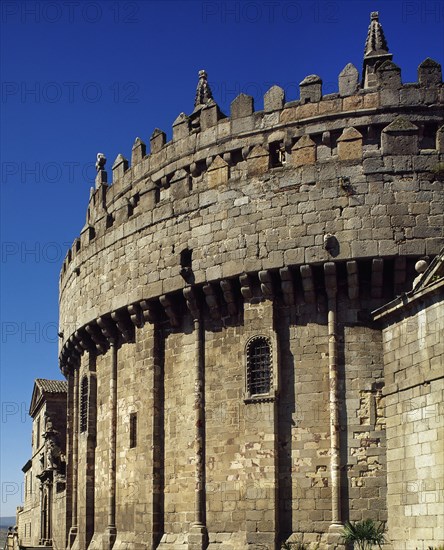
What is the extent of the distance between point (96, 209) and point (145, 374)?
7.00 m

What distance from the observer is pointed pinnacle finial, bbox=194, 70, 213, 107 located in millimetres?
31719

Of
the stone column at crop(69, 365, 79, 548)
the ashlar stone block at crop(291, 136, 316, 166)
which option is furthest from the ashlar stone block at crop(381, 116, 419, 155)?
the stone column at crop(69, 365, 79, 548)

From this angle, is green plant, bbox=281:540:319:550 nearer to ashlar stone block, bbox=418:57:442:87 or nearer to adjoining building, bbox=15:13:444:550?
adjoining building, bbox=15:13:444:550

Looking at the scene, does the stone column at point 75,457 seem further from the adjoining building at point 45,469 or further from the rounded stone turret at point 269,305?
the rounded stone turret at point 269,305

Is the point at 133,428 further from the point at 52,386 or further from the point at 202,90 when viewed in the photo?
the point at 52,386

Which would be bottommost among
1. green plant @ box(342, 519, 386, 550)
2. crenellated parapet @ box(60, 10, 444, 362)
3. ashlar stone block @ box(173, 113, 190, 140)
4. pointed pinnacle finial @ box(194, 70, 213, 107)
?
green plant @ box(342, 519, 386, 550)

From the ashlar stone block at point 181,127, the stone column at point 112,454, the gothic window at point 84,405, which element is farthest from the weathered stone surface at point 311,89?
the gothic window at point 84,405

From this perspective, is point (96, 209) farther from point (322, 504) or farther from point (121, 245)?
point (322, 504)

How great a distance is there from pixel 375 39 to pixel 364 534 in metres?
14.8

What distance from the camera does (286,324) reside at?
872 inches

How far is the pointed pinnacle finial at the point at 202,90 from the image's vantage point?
31.7m

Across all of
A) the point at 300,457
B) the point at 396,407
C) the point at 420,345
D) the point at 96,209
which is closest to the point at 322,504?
the point at 300,457

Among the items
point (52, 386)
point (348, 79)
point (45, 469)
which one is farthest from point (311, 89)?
point (52, 386)

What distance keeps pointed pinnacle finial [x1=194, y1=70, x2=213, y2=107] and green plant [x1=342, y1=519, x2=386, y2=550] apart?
1609cm
